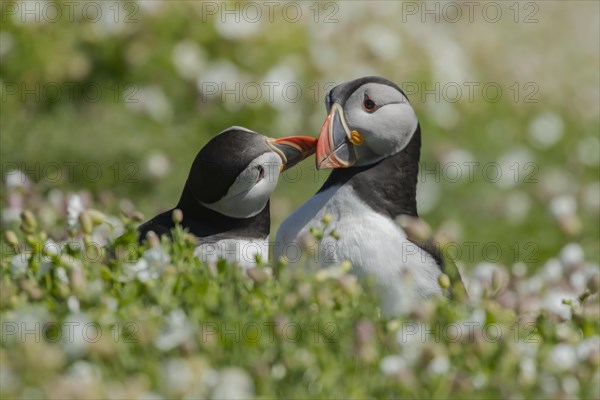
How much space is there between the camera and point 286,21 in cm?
991

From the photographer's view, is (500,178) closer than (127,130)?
No

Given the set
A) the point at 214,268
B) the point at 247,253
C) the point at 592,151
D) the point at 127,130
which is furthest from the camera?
the point at 592,151

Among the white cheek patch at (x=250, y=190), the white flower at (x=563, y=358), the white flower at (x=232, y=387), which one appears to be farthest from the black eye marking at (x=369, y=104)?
the white flower at (x=232, y=387)

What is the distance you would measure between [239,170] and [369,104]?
1.99 ft

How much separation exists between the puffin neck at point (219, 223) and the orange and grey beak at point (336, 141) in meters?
0.40

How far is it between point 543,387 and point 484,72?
320 inches

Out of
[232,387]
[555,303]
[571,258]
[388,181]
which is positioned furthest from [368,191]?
[571,258]

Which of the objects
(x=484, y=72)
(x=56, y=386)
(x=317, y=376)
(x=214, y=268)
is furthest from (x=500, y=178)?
(x=56, y=386)

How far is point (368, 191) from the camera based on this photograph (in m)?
4.62

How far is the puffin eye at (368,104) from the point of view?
→ 4.59 meters

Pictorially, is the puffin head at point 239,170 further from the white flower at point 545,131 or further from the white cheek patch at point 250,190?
the white flower at point 545,131

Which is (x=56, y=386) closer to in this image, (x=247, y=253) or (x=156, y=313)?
(x=156, y=313)

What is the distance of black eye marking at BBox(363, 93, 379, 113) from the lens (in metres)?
4.59

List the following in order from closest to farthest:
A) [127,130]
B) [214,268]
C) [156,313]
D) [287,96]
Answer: [156,313] → [214,268] → [127,130] → [287,96]
